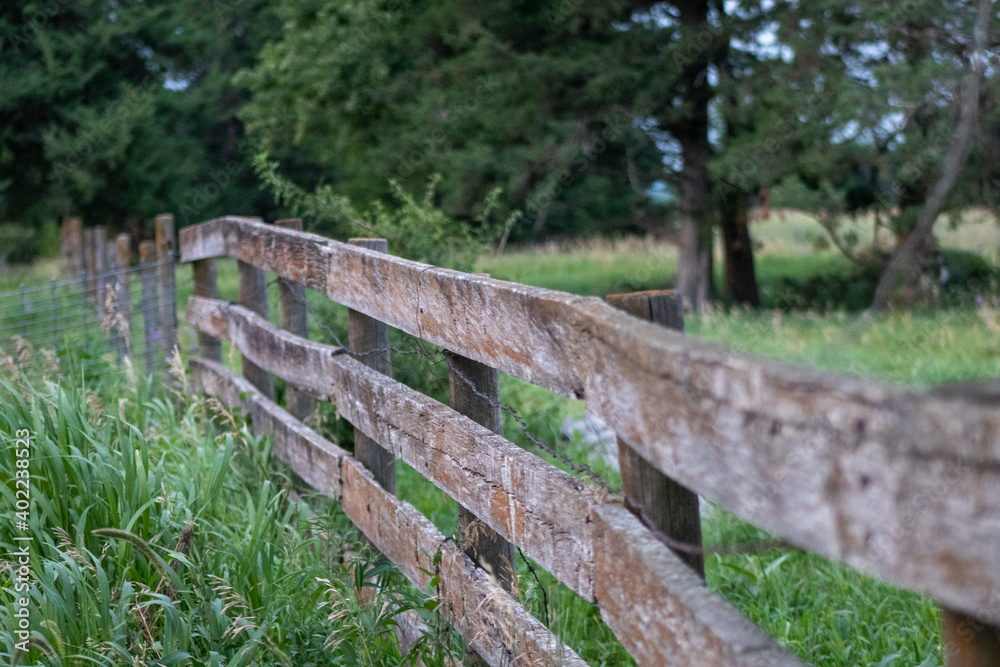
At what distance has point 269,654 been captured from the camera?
239cm

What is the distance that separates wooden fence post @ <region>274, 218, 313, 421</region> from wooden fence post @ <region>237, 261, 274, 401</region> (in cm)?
37

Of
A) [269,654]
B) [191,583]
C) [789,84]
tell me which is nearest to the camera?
[269,654]

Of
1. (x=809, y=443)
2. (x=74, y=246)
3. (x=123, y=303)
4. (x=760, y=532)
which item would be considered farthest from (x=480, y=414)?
(x=74, y=246)

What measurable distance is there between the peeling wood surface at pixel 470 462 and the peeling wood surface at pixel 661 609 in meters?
0.10

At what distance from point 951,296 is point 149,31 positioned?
1846 cm

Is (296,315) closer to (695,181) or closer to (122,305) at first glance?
(122,305)

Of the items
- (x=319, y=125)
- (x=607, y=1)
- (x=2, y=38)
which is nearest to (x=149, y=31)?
(x=2, y=38)

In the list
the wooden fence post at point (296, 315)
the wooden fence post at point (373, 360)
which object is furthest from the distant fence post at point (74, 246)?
the wooden fence post at point (373, 360)

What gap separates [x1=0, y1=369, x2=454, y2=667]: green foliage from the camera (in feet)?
7.55

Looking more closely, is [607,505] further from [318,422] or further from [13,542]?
[318,422]

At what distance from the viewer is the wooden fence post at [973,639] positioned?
96 cm

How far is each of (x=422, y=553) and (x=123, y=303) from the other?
4.24m

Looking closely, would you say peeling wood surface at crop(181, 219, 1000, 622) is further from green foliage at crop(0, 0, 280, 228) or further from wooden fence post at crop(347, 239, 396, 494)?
green foliage at crop(0, 0, 280, 228)
